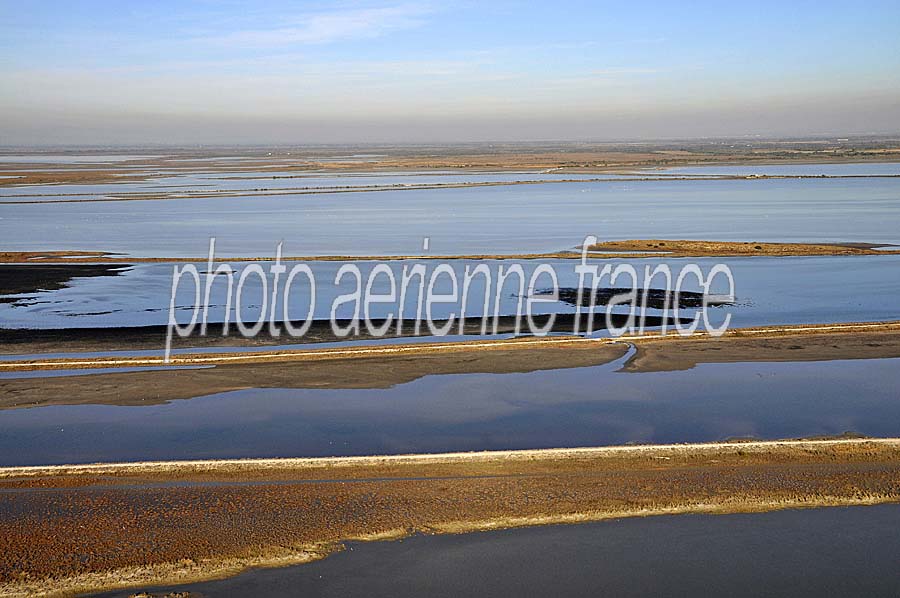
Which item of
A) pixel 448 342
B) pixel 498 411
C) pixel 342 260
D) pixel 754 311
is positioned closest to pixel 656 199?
pixel 342 260

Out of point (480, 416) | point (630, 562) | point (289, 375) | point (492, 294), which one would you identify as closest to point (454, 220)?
point (492, 294)

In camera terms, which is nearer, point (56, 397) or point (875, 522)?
point (875, 522)

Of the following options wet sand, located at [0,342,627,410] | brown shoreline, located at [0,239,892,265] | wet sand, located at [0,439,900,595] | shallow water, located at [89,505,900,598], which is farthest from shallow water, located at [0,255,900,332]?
shallow water, located at [89,505,900,598]

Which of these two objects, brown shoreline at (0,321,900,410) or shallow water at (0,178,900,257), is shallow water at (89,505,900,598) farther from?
shallow water at (0,178,900,257)

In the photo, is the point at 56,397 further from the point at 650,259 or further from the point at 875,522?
the point at 650,259

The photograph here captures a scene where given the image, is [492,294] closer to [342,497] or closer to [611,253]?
[611,253]

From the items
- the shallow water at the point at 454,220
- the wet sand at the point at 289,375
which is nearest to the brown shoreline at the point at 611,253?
the shallow water at the point at 454,220
